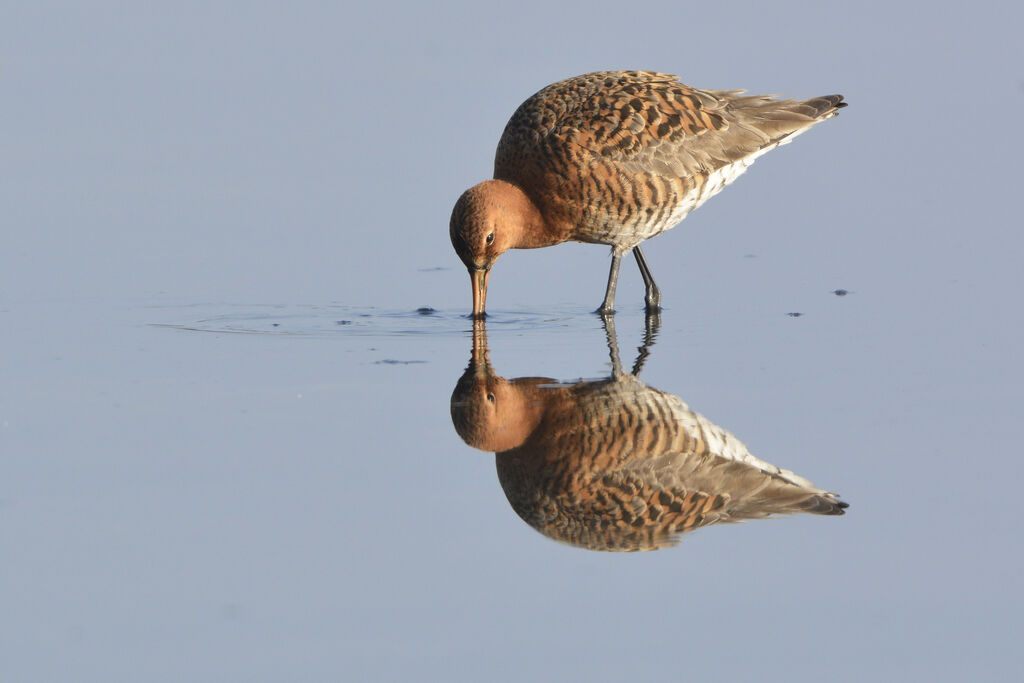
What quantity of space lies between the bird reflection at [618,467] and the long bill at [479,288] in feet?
6.45

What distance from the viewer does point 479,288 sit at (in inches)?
396

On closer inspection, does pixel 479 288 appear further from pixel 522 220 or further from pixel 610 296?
pixel 610 296

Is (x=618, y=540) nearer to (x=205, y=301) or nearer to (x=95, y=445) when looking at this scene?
(x=95, y=445)

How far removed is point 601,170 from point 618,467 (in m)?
3.50

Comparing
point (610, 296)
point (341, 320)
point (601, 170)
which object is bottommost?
point (341, 320)

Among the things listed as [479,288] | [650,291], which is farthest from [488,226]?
[650,291]

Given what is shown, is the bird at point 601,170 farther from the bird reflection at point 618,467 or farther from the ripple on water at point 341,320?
the bird reflection at point 618,467

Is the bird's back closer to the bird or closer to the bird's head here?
the bird

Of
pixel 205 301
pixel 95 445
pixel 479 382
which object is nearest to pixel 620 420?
pixel 479 382

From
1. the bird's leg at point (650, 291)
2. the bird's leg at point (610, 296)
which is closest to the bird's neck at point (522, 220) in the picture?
the bird's leg at point (610, 296)

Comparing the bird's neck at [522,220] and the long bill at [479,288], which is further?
the long bill at [479,288]

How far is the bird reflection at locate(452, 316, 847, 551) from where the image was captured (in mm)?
6484

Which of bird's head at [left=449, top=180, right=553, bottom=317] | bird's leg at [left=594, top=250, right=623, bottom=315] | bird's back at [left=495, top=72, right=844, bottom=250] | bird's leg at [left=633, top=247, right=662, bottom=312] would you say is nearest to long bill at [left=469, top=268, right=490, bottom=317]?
bird's head at [left=449, top=180, right=553, bottom=317]

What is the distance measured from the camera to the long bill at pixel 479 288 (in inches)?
395
